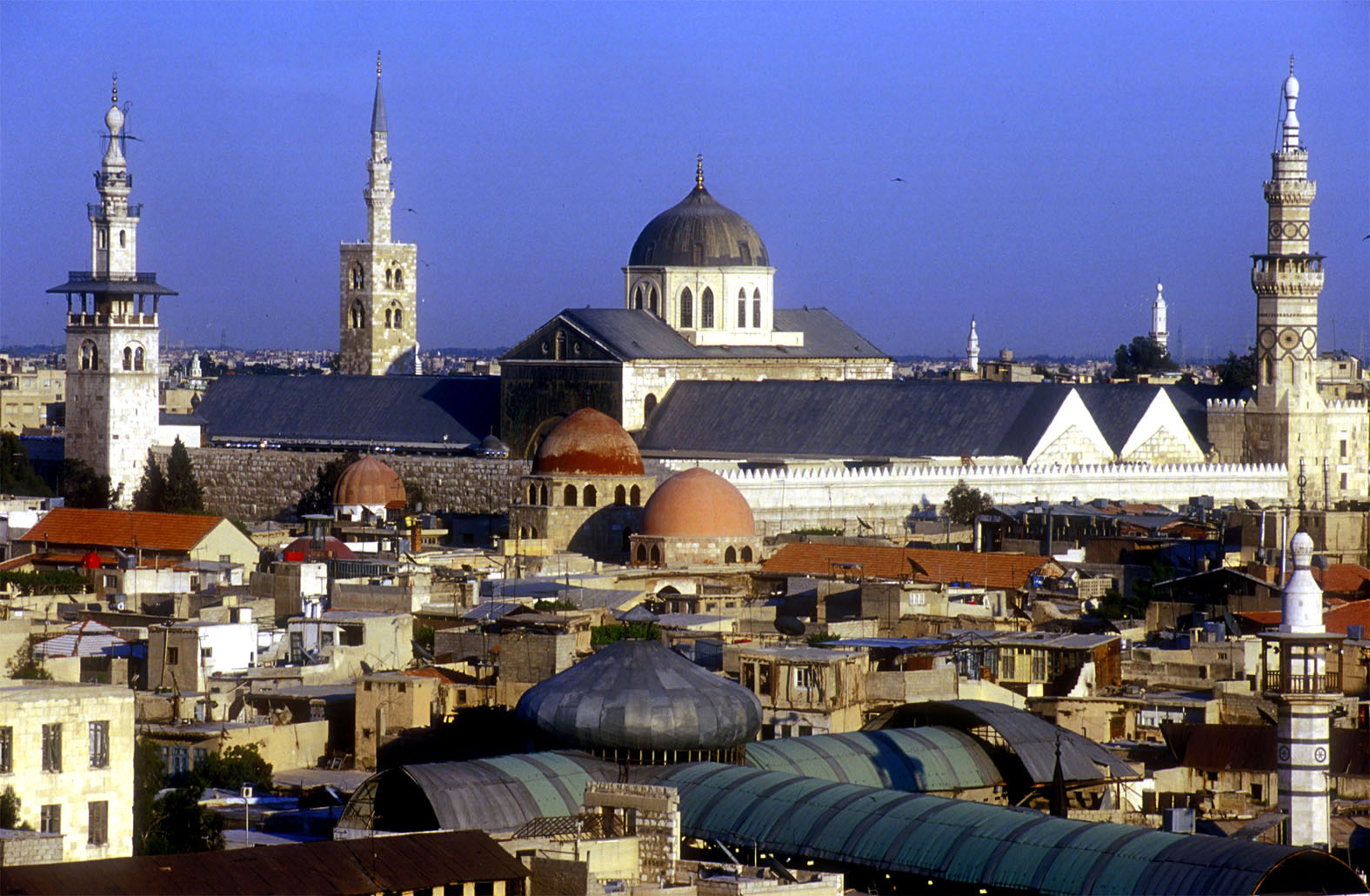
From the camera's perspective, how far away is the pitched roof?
4306 centimetres

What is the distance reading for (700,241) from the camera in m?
63.8

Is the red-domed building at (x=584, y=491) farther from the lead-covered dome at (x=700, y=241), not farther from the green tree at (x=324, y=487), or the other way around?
the lead-covered dome at (x=700, y=241)

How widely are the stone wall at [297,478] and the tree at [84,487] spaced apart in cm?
191

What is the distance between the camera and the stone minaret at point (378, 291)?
79.2 metres

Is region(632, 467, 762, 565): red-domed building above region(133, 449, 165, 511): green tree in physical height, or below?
below

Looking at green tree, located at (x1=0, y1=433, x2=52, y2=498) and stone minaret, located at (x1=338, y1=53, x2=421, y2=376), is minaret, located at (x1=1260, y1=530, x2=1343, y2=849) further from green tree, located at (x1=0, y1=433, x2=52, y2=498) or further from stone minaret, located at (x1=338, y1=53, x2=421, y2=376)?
stone minaret, located at (x1=338, y1=53, x2=421, y2=376)

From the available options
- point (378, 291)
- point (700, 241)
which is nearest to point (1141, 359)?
point (378, 291)

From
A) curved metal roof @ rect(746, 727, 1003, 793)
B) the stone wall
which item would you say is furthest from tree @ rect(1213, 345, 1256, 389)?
curved metal roof @ rect(746, 727, 1003, 793)

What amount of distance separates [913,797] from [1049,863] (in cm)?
176

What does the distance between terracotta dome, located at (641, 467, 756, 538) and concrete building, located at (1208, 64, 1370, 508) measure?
737 inches

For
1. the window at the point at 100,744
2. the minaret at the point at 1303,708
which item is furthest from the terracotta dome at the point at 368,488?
the minaret at the point at 1303,708

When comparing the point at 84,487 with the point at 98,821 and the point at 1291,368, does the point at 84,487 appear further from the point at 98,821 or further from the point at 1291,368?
the point at 98,821

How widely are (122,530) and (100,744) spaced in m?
25.0

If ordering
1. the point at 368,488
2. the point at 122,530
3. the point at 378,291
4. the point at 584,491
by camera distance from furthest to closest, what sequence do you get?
the point at 378,291
the point at 368,488
the point at 584,491
the point at 122,530
